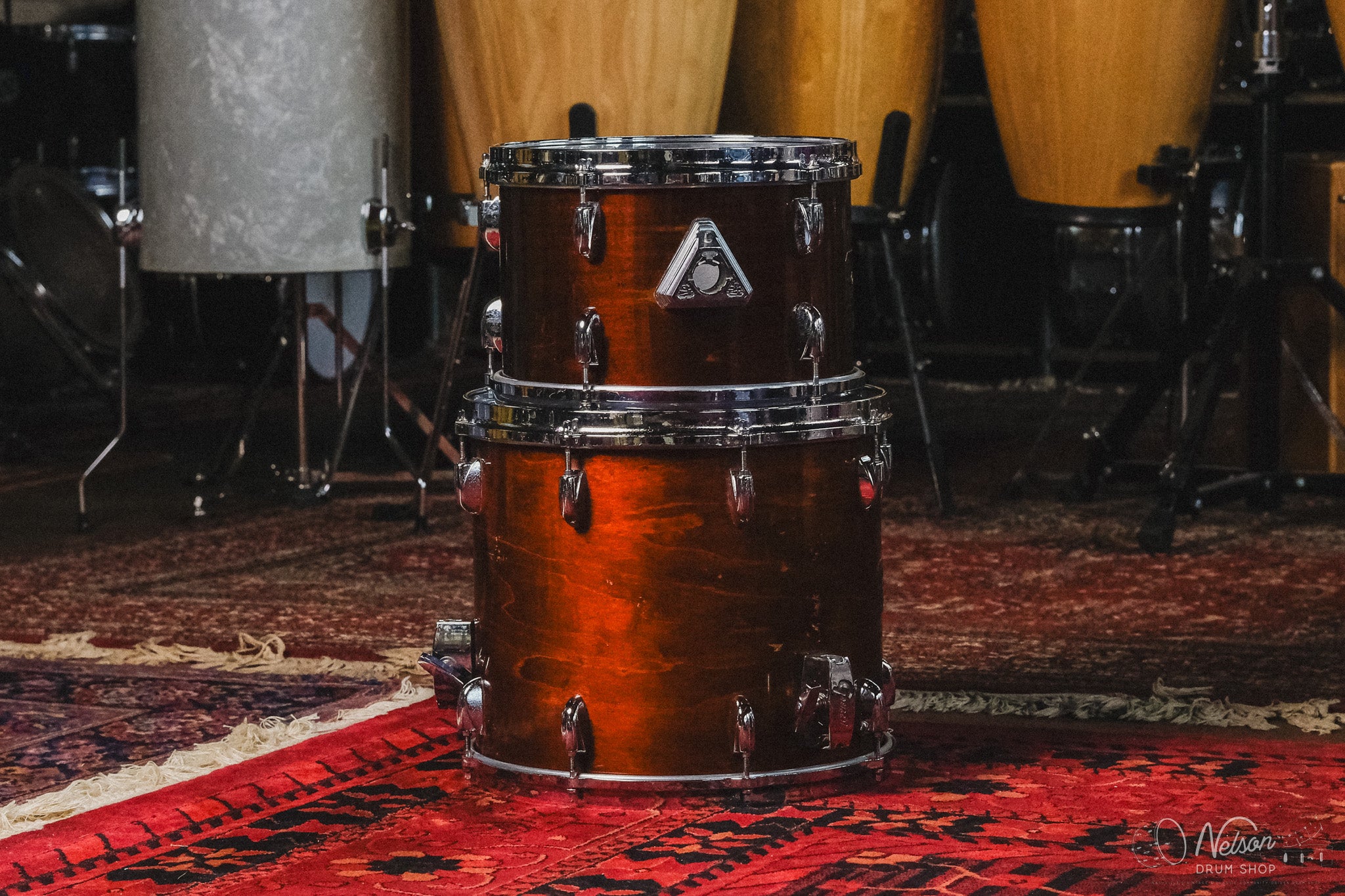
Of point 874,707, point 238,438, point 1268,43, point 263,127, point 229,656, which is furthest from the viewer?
point 238,438

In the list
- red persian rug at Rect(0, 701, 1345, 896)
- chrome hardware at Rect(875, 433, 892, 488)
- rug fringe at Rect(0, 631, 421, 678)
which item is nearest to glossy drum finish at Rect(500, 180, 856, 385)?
chrome hardware at Rect(875, 433, 892, 488)

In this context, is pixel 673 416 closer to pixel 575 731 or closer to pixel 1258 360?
pixel 575 731

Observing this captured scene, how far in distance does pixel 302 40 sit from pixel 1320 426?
1.89 m

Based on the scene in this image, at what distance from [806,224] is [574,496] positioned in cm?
32

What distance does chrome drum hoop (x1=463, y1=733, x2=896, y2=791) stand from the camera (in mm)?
1832

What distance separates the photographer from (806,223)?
1837 mm

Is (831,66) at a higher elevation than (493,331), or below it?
higher

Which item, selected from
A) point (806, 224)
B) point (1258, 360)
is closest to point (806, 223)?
point (806, 224)

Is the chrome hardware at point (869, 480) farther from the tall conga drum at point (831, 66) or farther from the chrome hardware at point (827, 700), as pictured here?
the tall conga drum at point (831, 66)

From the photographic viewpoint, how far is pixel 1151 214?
11.1ft

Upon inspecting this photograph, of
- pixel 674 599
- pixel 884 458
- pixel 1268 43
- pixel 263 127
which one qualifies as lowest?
pixel 674 599

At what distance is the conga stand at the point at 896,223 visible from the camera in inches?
136

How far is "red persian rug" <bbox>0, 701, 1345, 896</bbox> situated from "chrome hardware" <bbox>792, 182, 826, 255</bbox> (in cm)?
50

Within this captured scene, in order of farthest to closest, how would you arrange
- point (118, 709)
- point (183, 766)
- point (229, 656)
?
point (229, 656) < point (118, 709) < point (183, 766)
